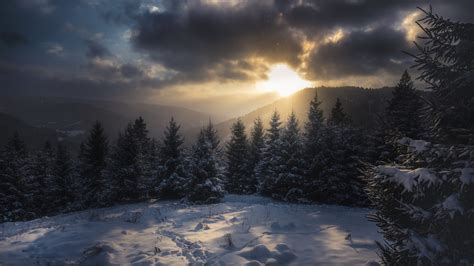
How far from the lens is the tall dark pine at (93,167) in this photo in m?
35.9

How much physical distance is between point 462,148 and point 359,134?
2503cm

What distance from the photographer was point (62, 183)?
40750 millimetres

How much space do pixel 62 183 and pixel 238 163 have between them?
1006 inches

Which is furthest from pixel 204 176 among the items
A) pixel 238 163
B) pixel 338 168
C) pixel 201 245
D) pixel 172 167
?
pixel 201 245

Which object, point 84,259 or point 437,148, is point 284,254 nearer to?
point 437,148

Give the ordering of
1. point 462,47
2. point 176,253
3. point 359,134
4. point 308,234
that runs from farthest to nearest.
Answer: point 359,134, point 308,234, point 176,253, point 462,47

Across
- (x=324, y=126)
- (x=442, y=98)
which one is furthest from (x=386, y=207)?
(x=324, y=126)

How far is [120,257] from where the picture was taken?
27.0 feet

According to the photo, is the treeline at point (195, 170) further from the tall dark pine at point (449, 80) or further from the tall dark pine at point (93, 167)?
the tall dark pine at point (449, 80)

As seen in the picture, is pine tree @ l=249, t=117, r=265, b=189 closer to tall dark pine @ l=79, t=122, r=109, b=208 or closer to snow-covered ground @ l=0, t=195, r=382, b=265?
tall dark pine @ l=79, t=122, r=109, b=208

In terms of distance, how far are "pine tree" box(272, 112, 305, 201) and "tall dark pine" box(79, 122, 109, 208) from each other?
21.2 metres

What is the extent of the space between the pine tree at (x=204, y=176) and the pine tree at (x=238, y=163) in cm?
1191

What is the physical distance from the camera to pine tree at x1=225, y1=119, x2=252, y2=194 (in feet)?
135

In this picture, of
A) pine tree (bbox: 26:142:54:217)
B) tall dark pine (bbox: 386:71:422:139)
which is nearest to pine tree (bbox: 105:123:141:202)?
pine tree (bbox: 26:142:54:217)
